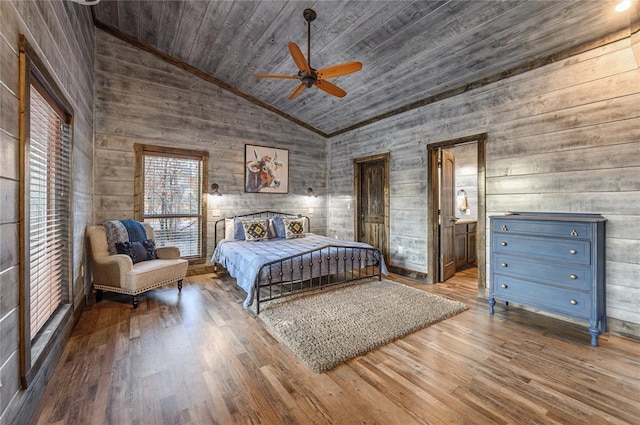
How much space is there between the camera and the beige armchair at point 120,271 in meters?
3.34

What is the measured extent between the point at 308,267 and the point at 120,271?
7.44 ft

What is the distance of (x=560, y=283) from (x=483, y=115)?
224 cm

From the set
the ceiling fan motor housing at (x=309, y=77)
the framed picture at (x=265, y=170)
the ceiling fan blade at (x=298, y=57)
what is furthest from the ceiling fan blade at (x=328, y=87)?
the framed picture at (x=265, y=170)

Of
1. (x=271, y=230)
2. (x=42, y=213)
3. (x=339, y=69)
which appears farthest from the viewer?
(x=271, y=230)

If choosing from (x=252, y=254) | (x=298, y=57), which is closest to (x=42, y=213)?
(x=252, y=254)

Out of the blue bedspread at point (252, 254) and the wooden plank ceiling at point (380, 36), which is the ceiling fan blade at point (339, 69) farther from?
the blue bedspread at point (252, 254)

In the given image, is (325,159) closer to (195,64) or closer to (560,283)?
(195,64)

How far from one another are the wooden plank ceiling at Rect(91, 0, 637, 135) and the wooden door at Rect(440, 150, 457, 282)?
45.4 inches

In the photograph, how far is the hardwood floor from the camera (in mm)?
1700

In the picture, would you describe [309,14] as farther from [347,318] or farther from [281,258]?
[347,318]

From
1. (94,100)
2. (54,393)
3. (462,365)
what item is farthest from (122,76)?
(462,365)

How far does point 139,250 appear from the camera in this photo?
3783 millimetres

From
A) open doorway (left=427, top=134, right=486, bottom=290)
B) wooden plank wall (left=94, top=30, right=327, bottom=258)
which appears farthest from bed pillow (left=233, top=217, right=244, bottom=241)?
open doorway (left=427, top=134, right=486, bottom=290)

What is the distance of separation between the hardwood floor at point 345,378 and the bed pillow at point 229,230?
2.05 m
